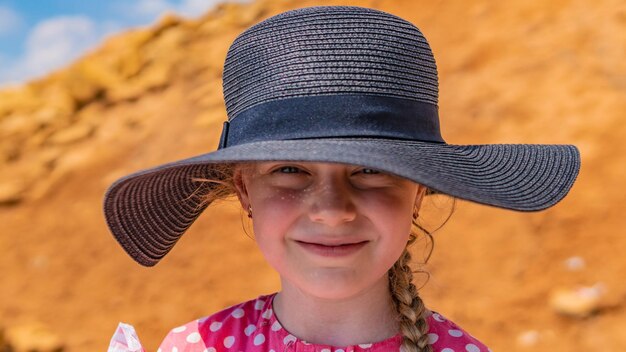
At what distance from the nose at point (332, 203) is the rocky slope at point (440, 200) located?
75.0 inches

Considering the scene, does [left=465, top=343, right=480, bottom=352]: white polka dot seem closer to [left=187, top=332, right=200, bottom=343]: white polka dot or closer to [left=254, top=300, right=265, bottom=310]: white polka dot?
[left=254, top=300, right=265, bottom=310]: white polka dot

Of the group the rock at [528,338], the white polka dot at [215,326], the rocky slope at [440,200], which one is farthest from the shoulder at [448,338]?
the rock at [528,338]

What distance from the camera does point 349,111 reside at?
3.60 feet

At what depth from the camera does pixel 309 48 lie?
1.12 meters

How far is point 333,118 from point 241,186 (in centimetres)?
32

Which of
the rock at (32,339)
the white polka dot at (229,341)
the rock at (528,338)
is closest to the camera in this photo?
the white polka dot at (229,341)

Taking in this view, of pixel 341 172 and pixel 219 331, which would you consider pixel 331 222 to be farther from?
pixel 219 331

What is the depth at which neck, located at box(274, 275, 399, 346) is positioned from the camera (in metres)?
1.27

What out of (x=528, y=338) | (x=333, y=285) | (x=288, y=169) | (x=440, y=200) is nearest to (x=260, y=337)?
(x=333, y=285)

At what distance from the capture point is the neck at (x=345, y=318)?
127 centimetres

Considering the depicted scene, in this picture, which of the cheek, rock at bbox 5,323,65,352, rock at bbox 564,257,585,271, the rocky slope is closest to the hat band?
the cheek

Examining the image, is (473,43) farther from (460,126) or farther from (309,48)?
(309,48)

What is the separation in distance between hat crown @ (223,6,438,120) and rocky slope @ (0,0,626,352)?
1869 mm

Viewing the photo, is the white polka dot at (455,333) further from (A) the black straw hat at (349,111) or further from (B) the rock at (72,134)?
(B) the rock at (72,134)
